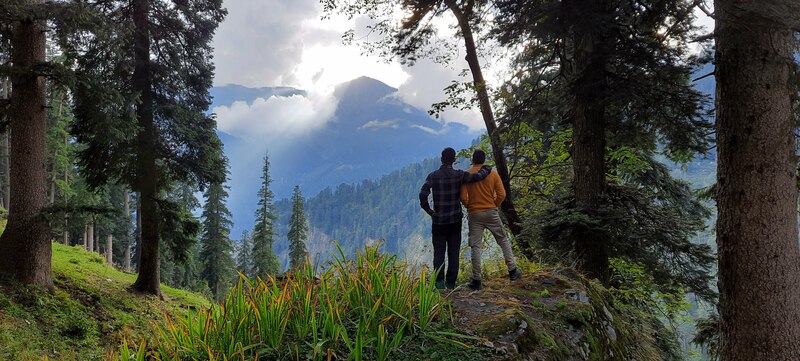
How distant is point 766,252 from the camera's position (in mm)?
4234

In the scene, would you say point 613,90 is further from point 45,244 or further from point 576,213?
point 45,244

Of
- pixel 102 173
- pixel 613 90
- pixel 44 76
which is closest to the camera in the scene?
pixel 613 90

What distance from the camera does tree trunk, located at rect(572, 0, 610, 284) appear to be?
688 cm

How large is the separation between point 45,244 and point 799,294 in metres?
12.2

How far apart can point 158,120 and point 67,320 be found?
22.5ft

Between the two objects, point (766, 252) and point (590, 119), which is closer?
point (766, 252)

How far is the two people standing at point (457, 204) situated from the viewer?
5090 millimetres

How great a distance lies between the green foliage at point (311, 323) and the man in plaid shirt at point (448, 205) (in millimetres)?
1958

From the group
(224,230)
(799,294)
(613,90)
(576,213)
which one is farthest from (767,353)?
(224,230)

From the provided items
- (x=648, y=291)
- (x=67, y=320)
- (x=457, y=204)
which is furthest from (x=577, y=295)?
(x=67, y=320)

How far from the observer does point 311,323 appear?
2617 mm

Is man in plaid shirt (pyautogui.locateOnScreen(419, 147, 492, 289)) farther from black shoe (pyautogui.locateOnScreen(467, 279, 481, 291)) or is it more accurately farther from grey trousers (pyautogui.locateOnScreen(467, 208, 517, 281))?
black shoe (pyautogui.locateOnScreen(467, 279, 481, 291))

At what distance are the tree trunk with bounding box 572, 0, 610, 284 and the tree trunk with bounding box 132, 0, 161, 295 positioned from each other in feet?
38.2

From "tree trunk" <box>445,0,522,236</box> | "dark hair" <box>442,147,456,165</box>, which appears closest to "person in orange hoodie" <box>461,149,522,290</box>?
"dark hair" <box>442,147,456,165</box>
